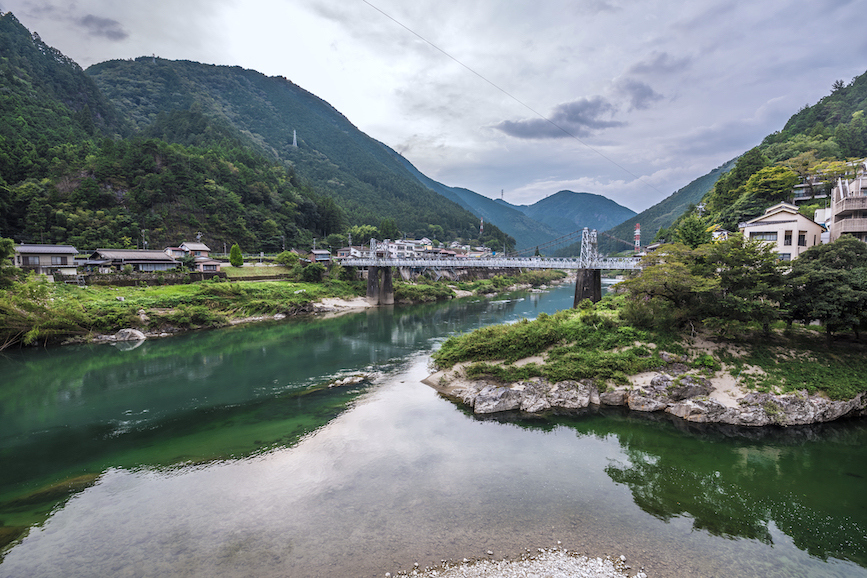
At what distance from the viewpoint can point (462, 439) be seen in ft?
34.9

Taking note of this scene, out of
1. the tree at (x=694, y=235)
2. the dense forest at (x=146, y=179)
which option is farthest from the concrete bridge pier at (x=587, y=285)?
the dense forest at (x=146, y=179)

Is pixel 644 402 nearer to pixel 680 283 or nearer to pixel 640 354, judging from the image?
pixel 640 354

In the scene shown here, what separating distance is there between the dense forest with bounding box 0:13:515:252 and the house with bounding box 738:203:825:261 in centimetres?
4762

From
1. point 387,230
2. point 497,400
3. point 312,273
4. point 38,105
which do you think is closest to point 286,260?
point 312,273

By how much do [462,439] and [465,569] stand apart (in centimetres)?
453

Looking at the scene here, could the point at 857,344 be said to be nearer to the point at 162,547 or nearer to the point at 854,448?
the point at 854,448

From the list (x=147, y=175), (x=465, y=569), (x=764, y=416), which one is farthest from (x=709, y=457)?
(x=147, y=175)

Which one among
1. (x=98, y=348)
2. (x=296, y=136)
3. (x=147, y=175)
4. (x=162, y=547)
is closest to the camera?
(x=162, y=547)

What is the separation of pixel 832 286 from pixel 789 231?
907cm

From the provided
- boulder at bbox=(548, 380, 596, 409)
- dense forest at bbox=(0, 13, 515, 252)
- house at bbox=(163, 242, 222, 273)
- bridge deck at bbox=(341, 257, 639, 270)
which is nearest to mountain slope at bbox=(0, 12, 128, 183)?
dense forest at bbox=(0, 13, 515, 252)

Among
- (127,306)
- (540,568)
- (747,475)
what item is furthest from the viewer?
(127,306)

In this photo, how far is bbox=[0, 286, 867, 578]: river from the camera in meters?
6.52

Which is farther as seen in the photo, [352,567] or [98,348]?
[98,348]

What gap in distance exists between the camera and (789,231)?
18.6 m
